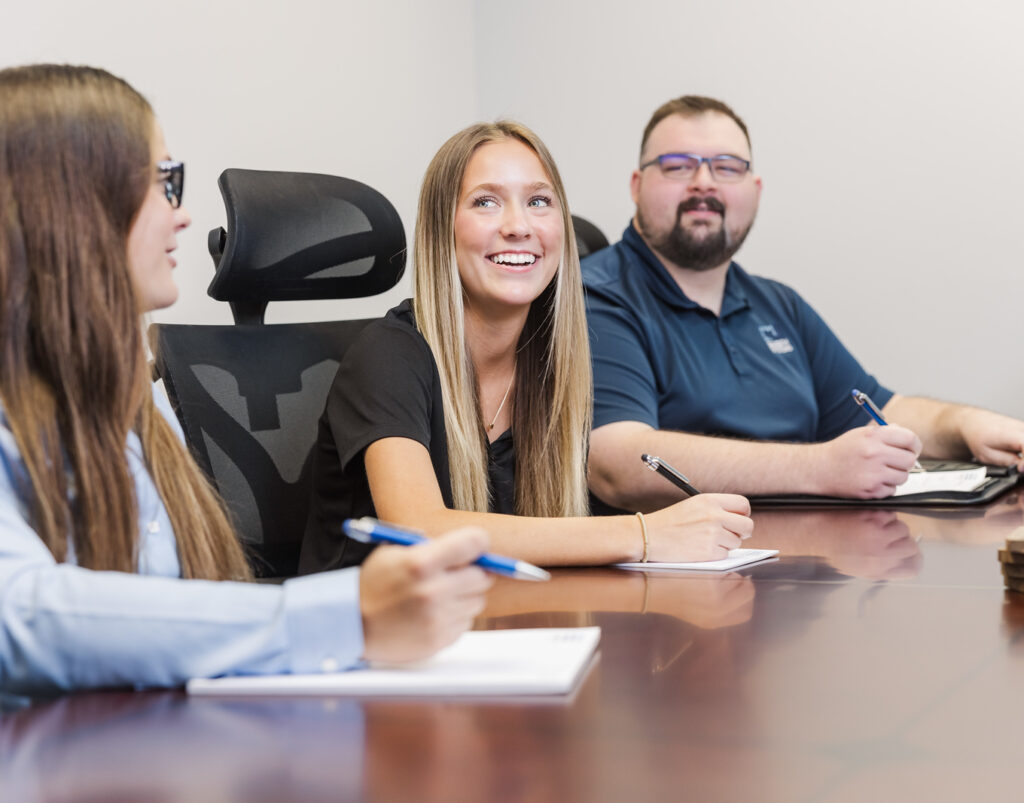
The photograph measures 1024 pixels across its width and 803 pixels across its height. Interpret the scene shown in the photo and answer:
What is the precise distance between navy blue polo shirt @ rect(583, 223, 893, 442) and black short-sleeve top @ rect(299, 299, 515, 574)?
51 centimetres

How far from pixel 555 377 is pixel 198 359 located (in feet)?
1.86

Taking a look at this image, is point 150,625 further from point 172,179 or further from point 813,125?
point 813,125

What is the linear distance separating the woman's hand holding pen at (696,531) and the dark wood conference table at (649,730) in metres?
0.27

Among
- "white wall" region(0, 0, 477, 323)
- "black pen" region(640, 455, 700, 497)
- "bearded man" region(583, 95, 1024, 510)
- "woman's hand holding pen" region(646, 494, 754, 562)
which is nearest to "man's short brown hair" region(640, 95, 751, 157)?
Result: "bearded man" region(583, 95, 1024, 510)

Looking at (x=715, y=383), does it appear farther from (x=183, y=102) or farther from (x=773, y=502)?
(x=183, y=102)

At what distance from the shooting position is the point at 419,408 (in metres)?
1.56

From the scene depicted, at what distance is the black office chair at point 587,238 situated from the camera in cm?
288

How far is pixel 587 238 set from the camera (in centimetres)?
293

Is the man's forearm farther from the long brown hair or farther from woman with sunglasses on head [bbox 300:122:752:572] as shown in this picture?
the long brown hair

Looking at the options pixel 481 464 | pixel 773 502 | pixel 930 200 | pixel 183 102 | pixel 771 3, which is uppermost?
pixel 771 3

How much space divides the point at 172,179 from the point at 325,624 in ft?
1.62

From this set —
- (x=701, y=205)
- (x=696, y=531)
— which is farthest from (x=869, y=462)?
(x=701, y=205)

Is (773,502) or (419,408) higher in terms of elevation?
Answer: (419,408)

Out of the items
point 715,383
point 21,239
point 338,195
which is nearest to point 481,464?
point 338,195
